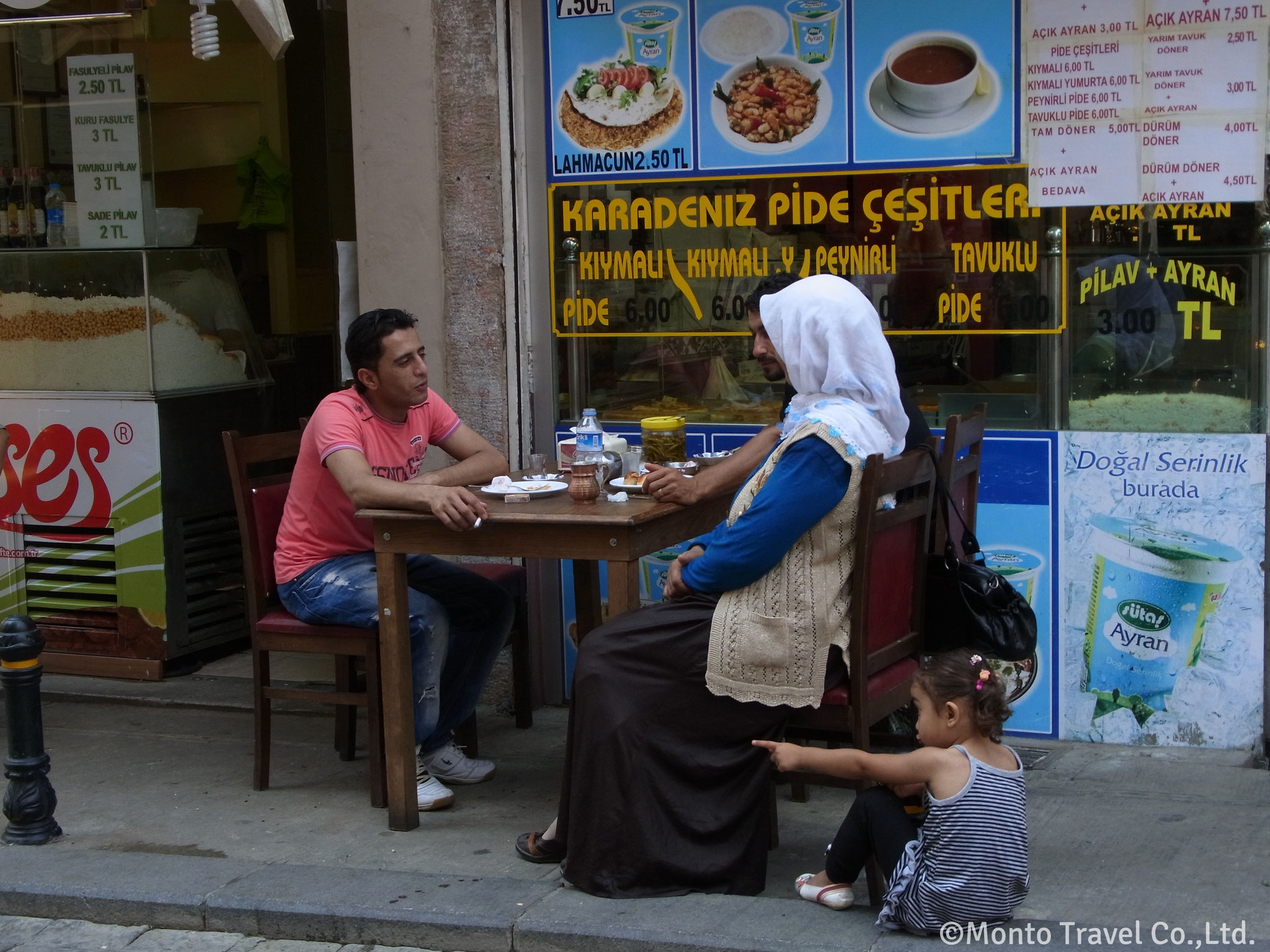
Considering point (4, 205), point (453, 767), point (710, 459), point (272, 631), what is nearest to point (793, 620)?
point (710, 459)

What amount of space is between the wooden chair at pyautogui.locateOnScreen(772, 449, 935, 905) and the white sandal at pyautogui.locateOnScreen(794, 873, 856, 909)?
0.20 ft

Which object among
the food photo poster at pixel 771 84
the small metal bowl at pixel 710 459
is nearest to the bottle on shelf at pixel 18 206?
the food photo poster at pixel 771 84

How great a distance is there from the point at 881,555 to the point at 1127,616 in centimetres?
161

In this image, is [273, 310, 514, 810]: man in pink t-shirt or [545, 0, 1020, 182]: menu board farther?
[545, 0, 1020, 182]: menu board

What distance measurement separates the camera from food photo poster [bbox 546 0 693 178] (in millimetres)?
5344

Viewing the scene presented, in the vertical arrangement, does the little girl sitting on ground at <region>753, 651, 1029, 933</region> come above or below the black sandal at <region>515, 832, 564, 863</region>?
above

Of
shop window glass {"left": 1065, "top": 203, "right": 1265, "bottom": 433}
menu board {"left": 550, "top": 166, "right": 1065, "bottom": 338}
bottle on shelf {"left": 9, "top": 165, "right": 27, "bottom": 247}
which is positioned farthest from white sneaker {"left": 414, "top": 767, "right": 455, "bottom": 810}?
bottle on shelf {"left": 9, "top": 165, "right": 27, "bottom": 247}

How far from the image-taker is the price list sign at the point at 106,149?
652 cm

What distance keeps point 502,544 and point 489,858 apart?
898mm

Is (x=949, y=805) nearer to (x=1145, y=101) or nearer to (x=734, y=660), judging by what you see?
(x=734, y=660)

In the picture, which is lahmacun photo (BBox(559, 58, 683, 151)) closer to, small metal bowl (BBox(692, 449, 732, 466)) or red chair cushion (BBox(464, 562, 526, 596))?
small metal bowl (BBox(692, 449, 732, 466))

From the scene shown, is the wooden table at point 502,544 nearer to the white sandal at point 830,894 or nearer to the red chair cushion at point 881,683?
the red chair cushion at point 881,683

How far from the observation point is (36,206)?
670 centimetres

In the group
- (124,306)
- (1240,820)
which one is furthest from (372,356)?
(1240,820)
